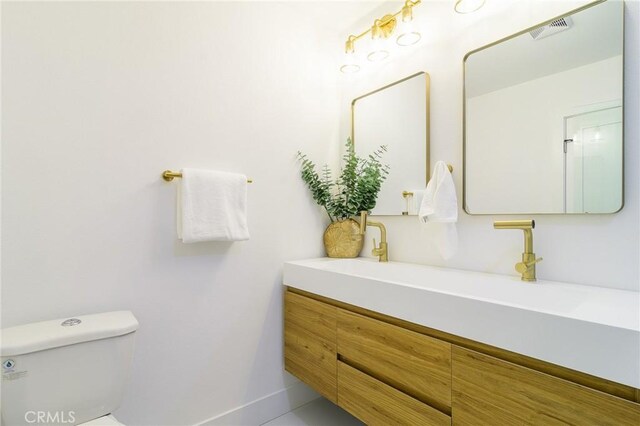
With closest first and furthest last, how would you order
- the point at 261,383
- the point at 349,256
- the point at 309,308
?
the point at 309,308
the point at 261,383
the point at 349,256

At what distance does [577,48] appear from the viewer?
112cm

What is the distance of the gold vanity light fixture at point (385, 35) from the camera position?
5.26 feet

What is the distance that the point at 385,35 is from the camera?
68.0 inches

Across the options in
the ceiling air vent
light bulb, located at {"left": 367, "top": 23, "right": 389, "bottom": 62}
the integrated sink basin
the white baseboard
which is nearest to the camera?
the integrated sink basin

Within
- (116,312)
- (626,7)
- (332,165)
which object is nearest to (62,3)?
(116,312)

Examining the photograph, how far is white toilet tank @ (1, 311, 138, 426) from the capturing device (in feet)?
2.93

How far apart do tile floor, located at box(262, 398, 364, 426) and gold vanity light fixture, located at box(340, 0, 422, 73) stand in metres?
2.00

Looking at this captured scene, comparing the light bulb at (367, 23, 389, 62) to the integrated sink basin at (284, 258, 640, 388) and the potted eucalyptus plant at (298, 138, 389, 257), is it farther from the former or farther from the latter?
the integrated sink basin at (284, 258, 640, 388)

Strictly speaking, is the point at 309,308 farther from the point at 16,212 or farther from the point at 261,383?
the point at 16,212

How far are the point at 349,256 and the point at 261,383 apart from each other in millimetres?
819

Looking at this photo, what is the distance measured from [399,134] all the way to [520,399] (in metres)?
1.30

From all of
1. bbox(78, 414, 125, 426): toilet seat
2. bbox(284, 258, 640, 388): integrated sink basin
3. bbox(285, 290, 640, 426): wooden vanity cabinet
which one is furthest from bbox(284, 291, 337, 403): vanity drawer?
bbox(78, 414, 125, 426): toilet seat

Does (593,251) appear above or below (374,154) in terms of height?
below

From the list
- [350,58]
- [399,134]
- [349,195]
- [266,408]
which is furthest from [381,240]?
[350,58]
